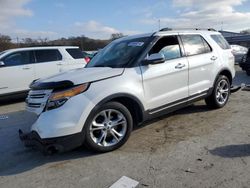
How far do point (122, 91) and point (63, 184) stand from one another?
1606 mm

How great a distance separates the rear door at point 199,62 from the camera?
18.1 ft

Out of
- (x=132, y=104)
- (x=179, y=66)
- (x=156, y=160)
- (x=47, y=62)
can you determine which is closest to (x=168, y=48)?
(x=179, y=66)

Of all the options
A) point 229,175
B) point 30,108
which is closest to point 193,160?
point 229,175

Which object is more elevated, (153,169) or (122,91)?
(122,91)

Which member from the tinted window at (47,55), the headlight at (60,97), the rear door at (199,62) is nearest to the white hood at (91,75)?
the headlight at (60,97)

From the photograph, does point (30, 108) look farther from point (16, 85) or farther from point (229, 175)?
point (16, 85)

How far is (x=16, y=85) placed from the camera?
8922 mm

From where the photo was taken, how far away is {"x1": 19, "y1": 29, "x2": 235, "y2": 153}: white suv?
3871 mm

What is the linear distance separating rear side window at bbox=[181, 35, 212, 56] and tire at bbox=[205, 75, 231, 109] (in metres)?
0.78

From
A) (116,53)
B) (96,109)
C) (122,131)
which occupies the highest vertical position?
(116,53)

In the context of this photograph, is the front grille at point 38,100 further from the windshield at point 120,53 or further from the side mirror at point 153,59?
the side mirror at point 153,59

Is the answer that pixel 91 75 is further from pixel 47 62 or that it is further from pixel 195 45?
pixel 47 62

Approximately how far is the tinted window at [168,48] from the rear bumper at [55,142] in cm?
201

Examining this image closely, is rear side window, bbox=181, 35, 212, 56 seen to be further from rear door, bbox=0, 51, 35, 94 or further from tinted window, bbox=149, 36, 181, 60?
rear door, bbox=0, 51, 35, 94
